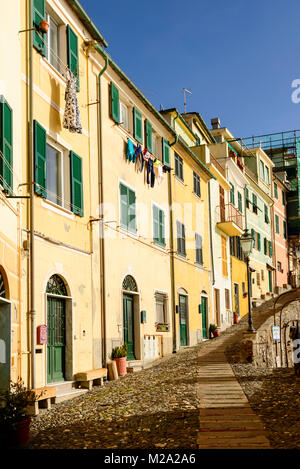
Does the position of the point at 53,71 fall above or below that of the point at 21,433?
above

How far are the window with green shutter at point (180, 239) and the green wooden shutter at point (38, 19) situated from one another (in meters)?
10.2

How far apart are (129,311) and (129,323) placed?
338 millimetres

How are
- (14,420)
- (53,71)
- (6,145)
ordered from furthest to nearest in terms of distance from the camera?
(53,71) < (6,145) < (14,420)

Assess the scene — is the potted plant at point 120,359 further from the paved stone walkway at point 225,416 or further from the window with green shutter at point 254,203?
the window with green shutter at point 254,203

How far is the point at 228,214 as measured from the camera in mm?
28797

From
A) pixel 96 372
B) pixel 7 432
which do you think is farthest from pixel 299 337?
pixel 7 432

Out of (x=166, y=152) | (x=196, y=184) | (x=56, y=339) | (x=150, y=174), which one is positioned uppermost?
(x=166, y=152)

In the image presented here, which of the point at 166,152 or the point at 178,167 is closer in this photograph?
the point at 166,152

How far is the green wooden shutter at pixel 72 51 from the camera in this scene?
1317 centimetres

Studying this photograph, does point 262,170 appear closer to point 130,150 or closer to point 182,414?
point 130,150

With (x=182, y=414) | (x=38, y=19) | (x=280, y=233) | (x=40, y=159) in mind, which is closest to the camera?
(x=182, y=414)

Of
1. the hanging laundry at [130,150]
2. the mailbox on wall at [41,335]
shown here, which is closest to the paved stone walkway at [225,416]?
the mailbox on wall at [41,335]

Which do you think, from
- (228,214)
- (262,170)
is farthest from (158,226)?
(262,170)

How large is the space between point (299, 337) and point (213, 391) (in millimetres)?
3092
